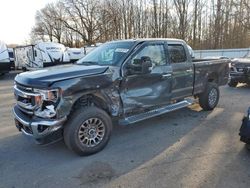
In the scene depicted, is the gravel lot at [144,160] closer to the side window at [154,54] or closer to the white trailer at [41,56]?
the side window at [154,54]

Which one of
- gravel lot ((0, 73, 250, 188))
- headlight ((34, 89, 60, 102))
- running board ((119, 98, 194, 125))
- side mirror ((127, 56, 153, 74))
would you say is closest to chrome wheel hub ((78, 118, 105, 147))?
gravel lot ((0, 73, 250, 188))

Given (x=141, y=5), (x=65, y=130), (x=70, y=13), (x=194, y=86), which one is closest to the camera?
(x=65, y=130)

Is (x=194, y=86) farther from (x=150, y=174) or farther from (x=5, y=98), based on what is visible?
(x=5, y=98)

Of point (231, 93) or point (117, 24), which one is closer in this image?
point (231, 93)

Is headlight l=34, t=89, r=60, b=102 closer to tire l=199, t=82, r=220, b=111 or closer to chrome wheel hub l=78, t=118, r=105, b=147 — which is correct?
chrome wheel hub l=78, t=118, r=105, b=147

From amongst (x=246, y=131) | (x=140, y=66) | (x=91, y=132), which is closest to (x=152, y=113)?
(x=140, y=66)

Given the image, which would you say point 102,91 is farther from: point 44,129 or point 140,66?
point 44,129

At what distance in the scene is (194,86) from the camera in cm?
670

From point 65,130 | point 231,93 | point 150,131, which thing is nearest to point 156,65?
point 150,131

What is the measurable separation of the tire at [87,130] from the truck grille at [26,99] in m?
0.62

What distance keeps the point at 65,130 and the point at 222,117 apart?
13.9ft

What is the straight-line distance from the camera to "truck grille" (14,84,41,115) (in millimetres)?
4218

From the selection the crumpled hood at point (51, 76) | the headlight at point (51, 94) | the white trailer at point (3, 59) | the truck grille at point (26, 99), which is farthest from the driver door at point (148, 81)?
the white trailer at point (3, 59)

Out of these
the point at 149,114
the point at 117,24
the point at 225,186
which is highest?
the point at 117,24
